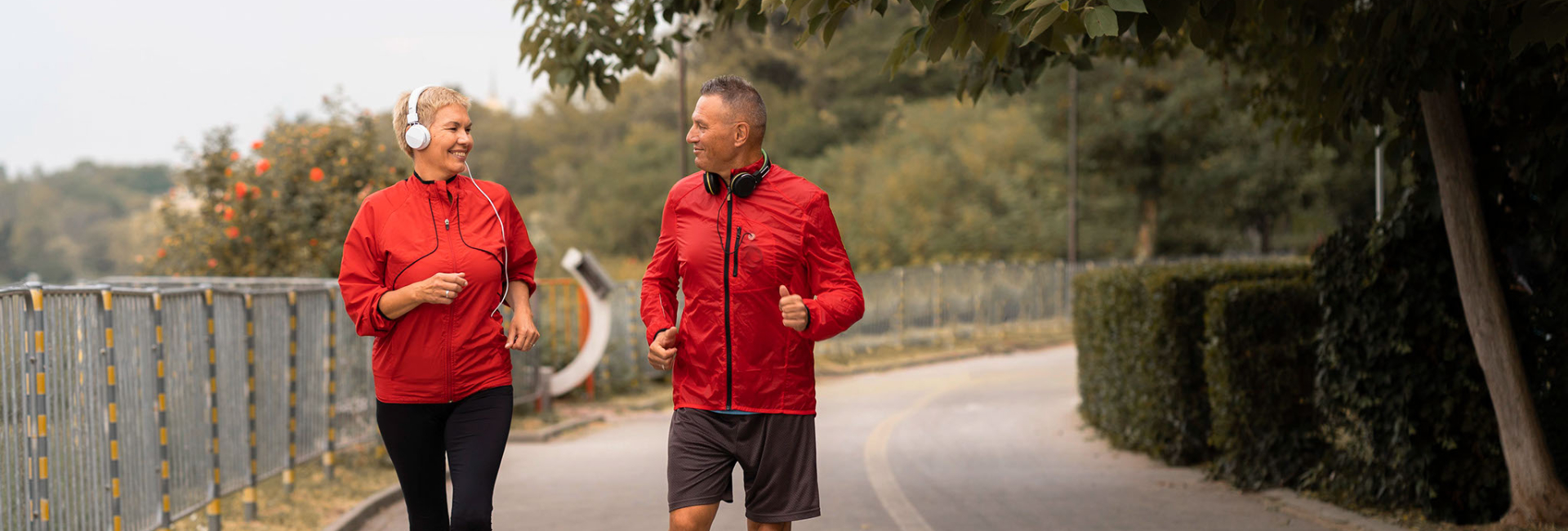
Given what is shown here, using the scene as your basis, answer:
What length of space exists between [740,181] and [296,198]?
10.8 m

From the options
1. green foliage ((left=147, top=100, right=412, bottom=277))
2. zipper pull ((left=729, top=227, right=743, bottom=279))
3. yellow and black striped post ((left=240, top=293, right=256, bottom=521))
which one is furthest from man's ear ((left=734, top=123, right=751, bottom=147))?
green foliage ((left=147, top=100, right=412, bottom=277))

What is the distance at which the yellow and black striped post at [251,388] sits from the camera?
8.20 m

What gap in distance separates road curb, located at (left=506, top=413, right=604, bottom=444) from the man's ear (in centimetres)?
871

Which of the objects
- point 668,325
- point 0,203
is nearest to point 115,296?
point 668,325

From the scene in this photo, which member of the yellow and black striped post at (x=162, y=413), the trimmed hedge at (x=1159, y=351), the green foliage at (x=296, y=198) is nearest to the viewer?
the yellow and black striped post at (x=162, y=413)

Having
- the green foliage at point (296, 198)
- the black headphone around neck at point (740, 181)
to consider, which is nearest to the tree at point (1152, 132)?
the green foliage at point (296, 198)

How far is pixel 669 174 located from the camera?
72.1 meters

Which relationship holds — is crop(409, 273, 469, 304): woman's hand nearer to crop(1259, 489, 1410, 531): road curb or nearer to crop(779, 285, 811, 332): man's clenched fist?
crop(779, 285, 811, 332): man's clenched fist

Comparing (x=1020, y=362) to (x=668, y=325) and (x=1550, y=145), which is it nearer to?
(x=1550, y=145)

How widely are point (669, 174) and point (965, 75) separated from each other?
64.0 metres

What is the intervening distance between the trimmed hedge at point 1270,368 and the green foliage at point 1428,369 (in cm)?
104

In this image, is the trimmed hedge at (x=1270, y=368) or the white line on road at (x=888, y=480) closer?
the white line on road at (x=888, y=480)

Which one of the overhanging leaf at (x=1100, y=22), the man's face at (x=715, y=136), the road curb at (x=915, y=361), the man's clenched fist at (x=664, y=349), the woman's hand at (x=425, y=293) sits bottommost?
the road curb at (x=915, y=361)

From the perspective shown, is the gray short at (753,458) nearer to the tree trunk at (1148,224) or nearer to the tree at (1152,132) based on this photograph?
the tree at (1152,132)
